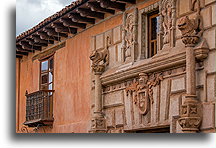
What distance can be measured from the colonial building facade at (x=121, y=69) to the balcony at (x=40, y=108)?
0.5 inches

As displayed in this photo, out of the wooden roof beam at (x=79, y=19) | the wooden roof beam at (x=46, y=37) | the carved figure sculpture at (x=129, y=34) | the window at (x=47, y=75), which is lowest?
the window at (x=47, y=75)

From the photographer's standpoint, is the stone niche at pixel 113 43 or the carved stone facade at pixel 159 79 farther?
the stone niche at pixel 113 43

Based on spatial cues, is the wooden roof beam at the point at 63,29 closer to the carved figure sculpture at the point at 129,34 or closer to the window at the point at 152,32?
the carved figure sculpture at the point at 129,34

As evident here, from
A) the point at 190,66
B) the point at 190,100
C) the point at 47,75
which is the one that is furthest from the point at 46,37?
the point at 190,100

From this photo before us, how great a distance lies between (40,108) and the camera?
28.7 ft

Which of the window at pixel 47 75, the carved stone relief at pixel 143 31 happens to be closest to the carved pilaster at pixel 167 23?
the carved stone relief at pixel 143 31

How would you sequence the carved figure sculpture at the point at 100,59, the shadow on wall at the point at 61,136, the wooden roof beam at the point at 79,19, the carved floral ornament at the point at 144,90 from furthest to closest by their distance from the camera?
the wooden roof beam at the point at 79,19 → the carved figure sculpture at the point at 100,59 → the carved floral ornament at the point at 144,90 → the shadow on wall at the point at 61,136

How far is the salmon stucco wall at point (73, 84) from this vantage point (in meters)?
7.88

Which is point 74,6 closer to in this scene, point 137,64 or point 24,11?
point 137,64

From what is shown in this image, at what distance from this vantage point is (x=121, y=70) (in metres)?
7.29

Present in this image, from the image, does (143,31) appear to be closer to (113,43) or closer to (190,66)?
(113,43)

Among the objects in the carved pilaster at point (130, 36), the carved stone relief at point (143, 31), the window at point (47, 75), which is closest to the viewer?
the carved stone relief at point (143, 31)

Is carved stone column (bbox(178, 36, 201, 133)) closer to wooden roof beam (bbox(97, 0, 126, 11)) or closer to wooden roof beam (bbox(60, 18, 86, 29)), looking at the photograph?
wooden roof beam (bbox(97, 0, 126, 11))

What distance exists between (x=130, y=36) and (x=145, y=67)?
0.59 metres
